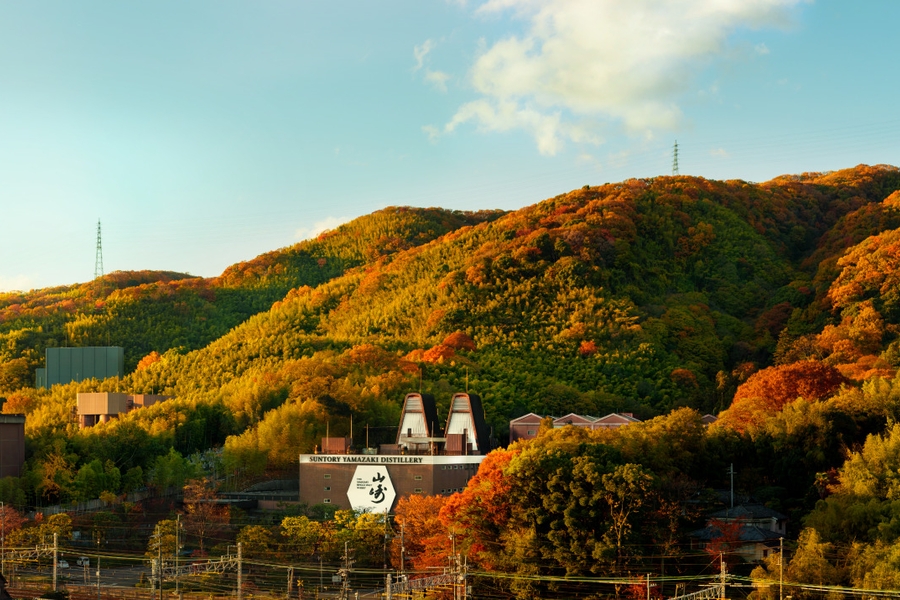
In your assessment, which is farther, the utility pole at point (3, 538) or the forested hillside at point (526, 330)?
the forested hillside at point (526, 330)

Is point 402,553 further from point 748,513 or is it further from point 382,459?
point 748,513

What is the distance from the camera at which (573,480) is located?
48.5 m

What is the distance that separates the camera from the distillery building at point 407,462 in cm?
6191

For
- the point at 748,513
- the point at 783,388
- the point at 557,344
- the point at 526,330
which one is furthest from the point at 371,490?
the point at 526,330

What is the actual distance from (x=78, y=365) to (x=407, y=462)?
50390 millimetres

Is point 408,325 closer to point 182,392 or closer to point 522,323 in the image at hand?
point 522,323

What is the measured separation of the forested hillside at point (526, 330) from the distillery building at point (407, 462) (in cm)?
631

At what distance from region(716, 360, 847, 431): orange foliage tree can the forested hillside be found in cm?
15

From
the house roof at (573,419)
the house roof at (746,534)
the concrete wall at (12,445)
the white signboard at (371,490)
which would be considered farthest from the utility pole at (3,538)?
the house roof at (573,419)

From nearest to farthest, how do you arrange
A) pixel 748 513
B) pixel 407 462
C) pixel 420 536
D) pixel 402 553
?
pixel 402 553
pixel 748 513
pixel 420 536
pixel 407 462

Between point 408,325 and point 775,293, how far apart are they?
35.4 metres

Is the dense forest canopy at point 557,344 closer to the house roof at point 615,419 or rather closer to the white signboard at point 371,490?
the house roof at point 615,419

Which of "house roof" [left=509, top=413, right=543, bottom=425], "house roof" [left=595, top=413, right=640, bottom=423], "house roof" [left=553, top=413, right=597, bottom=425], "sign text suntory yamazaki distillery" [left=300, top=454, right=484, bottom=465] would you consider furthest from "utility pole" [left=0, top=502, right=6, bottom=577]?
"house roof" [left=595, top=413, right=640, bottom=423]

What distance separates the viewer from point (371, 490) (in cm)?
6238
